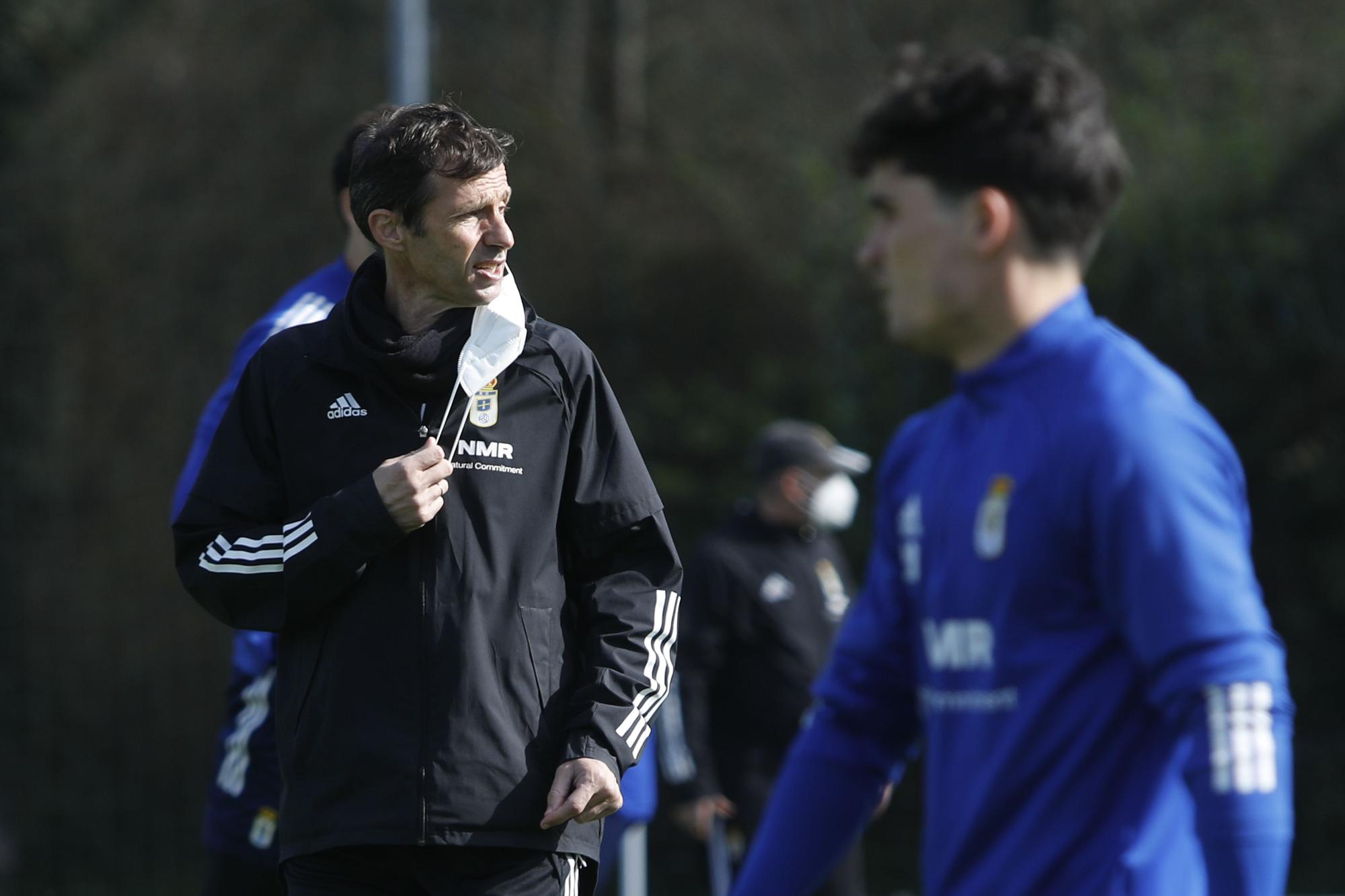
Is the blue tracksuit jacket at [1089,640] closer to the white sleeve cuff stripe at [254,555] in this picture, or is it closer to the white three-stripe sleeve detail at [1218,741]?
the white three-stripe sleeve detail at [1218,741]

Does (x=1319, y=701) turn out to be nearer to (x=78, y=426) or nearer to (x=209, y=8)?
(x=78, y=426)

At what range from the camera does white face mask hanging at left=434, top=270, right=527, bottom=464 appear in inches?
120

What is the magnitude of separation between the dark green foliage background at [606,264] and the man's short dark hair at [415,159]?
725 cm

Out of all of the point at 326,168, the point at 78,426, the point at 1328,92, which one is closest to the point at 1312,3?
the point at 1328,92

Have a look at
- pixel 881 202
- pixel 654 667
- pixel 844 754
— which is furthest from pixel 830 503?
pixel 881 202

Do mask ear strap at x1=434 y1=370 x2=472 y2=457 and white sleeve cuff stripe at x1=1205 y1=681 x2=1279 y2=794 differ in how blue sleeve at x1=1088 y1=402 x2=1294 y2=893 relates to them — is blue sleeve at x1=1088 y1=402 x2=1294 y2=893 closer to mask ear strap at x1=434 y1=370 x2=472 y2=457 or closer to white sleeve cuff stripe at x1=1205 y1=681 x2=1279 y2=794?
white sleeve cuff stripe at x1=1205 y1=681 x2=1279 y2=794

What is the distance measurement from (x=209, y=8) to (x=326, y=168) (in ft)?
5.62

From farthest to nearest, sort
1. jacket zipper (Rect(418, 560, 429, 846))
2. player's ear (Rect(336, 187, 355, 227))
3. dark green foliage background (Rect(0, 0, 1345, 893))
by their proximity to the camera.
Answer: dark green foliage background (Rect(0, 0, 1345, 893)) → player's ear (Rect(336, 187, 355, 227)) → jacket zipper (Rect(418, 560, 429, 846))

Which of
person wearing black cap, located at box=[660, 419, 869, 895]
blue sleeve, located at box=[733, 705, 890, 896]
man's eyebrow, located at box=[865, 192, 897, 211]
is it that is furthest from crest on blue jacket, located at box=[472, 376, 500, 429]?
person wearing black cap, located at box=[660, 419, 869, 895]

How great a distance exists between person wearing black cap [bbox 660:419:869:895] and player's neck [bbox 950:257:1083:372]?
16.0ft

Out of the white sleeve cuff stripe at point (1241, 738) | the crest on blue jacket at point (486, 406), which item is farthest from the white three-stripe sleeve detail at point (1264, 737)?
the crest on blue jacket at point (486, 406)

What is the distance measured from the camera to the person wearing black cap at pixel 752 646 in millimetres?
7070

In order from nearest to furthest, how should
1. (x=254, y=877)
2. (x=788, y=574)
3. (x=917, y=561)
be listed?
1. (x=917, y=561)
2. (x=254, y=877)
3. (x=788, y=574)

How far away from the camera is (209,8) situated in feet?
40.9
